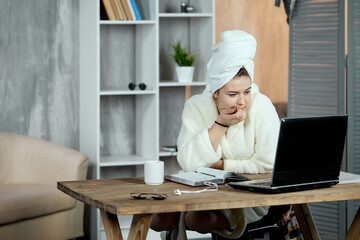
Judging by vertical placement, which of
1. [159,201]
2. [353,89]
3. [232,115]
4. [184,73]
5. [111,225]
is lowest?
[111,225]

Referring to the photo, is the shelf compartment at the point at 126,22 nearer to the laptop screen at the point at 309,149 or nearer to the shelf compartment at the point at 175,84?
the shelf compartment at the point at 175,84

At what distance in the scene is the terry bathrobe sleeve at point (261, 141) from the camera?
273 centimetres

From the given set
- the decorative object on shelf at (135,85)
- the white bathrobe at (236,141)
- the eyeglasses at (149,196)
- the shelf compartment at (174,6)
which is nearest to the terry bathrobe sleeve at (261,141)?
the white bathrobe at (236,141)

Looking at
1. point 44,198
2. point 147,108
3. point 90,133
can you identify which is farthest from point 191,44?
point 44,198

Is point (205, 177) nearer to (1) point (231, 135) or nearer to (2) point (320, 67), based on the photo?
(1) point (231, 135)

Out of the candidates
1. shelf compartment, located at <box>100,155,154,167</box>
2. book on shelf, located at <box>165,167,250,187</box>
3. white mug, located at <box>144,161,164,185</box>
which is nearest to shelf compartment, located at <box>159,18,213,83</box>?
shelf compartment, located at <box>100,155,154,167</box>

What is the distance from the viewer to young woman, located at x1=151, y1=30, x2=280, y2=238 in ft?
8.63

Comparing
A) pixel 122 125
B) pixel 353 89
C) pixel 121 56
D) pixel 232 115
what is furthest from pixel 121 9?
pixel 232 115

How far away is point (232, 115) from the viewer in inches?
107

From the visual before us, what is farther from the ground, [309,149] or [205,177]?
[309,149]

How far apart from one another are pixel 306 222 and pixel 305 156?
61cm

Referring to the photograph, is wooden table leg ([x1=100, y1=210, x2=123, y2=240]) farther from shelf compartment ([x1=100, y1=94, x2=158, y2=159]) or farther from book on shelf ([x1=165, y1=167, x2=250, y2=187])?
shelf compartment ([x1=100, y1=94, x2=158, y2=159])

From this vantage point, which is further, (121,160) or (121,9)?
(121,160)

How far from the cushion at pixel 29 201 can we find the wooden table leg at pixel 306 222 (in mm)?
1621
